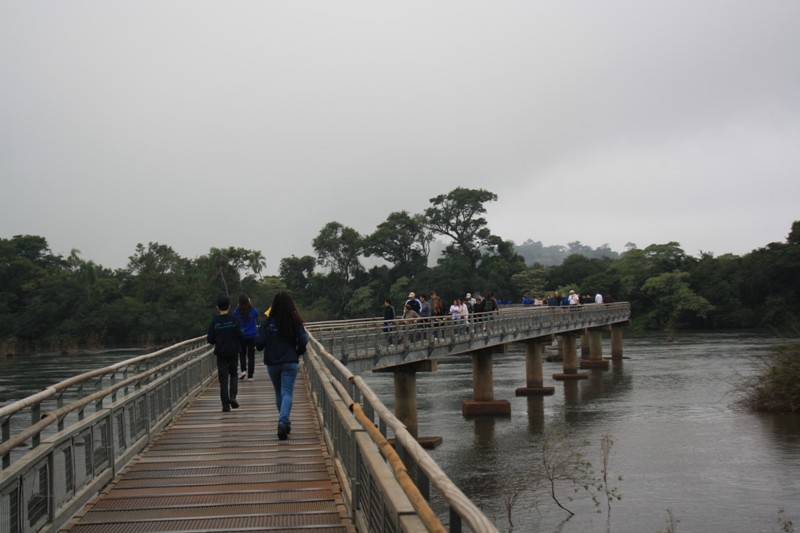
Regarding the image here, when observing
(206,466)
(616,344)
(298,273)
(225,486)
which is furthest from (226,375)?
(298,273)

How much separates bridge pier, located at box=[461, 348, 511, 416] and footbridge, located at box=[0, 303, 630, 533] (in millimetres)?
19949

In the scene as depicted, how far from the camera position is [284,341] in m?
10.5

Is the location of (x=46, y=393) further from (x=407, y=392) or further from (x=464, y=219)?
(x=464, y=219)

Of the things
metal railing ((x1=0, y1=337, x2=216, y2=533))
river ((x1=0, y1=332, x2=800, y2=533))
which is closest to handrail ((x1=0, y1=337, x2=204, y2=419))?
metal railing ((x1=0, y1=337, x2=216, y2=533))

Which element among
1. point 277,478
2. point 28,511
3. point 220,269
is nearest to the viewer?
point 28,511

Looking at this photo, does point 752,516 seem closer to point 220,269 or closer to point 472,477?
point 472,477

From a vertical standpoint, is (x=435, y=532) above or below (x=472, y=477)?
above

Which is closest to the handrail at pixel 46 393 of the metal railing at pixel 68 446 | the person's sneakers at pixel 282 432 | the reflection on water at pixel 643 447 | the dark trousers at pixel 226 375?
the metal railing at pixel 68 446

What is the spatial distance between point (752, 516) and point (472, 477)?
740 centimetres

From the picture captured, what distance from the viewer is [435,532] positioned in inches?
128

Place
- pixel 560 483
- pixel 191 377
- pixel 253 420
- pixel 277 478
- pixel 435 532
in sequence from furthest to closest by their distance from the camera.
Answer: pixel 560 483 < pixel 191 377 < pixel 253 420 < pixel 277 478 < pixel 435 532

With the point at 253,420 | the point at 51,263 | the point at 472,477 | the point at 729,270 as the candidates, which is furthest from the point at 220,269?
the point at 253,420

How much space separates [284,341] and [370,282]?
9910 cm

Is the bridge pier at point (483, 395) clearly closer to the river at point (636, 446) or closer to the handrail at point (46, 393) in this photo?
the river at point (636, 446)
